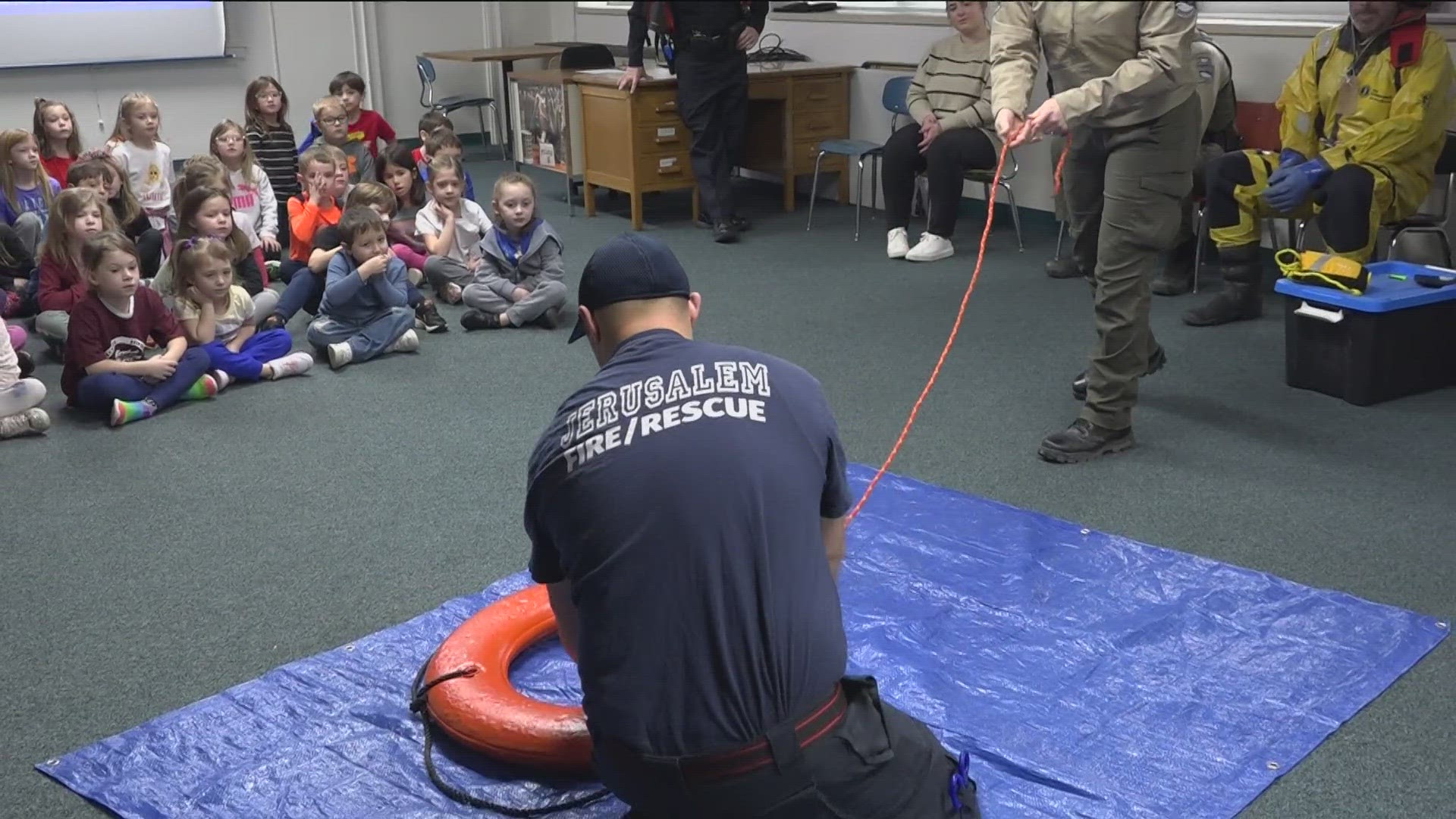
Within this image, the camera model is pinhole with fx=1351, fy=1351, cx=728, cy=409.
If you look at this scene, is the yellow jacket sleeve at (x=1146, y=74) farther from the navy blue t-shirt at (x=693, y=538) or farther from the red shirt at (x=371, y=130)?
the red shirt at (x=371, y=130)

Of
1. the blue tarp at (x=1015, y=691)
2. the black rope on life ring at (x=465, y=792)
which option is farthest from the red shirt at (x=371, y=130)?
the black rope on life ring at (x=465, y=792)

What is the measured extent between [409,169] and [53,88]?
11.1ft

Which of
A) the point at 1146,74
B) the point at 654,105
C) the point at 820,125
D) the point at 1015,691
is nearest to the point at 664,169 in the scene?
the point at 654,105

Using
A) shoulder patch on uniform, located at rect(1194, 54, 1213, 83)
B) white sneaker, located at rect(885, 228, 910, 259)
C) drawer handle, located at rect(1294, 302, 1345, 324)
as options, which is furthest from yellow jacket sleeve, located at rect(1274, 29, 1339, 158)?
white sneaker, located at rect(885, 228, 910, 259)

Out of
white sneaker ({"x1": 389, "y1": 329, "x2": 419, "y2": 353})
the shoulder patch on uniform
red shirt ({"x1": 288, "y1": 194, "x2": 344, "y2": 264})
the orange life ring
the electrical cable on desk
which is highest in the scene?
the electrical cable on desk

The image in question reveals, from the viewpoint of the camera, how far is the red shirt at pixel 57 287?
4836mm

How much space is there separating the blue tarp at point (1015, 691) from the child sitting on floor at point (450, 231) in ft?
9.43

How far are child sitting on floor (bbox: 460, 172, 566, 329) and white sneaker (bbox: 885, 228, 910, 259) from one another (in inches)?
67.1

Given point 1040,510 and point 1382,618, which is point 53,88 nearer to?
point 1040,510

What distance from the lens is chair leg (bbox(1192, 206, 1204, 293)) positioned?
531cm

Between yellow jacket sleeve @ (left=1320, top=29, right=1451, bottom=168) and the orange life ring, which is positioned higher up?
yellow jacket sleeve @ (left=1320, top=29, right=1451, bottom=168)

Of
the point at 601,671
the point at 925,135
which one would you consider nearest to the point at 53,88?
the point at 925,135

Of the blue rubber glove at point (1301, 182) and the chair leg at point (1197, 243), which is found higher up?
the blue rubber glove at point (1301, 182)

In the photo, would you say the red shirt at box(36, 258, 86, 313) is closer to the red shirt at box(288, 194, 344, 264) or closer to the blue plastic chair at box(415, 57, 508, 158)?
the red shirt at box(288, 194, 344, 264)
